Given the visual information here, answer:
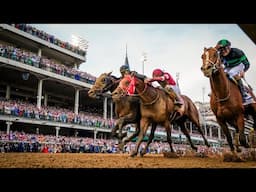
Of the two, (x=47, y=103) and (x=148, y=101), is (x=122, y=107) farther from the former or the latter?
(x=47, y=103)

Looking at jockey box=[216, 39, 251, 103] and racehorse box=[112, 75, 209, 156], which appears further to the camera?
racehorse box=[112, 75, 209, 156]

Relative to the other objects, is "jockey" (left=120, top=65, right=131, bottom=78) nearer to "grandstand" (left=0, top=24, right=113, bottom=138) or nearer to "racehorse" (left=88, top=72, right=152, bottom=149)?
"racehorse" (left=88, top=72, right=152, bottom=149)

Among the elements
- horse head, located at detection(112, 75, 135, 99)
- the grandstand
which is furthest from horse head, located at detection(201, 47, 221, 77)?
the grandstand

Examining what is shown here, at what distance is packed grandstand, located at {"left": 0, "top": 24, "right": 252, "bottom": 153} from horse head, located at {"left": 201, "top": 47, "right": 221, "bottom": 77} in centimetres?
985

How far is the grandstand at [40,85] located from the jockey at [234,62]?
16.4 m

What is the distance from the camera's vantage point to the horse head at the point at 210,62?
582cm

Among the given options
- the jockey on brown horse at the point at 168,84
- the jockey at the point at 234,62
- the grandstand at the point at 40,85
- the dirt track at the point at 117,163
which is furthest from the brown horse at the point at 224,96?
the grandstand at the point at 40,85

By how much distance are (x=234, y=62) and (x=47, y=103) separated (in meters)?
24.7

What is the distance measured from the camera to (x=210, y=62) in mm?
5867

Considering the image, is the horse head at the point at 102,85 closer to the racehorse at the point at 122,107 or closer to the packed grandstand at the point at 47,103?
the racehorse at the point at 122,107

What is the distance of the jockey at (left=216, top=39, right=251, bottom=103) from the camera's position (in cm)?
644

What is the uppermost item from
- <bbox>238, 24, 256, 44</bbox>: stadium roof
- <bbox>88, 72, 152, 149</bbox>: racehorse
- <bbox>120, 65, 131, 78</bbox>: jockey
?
<bbox>238, 24, 256, 44</bbox>: stadium roof
